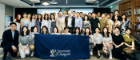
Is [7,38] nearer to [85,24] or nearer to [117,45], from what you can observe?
[85,24]

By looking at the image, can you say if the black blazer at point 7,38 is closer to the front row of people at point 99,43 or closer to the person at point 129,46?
the front row of people at point 99,43

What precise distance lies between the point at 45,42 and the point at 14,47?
0.95 meters

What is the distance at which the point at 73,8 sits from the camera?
29.8 ft

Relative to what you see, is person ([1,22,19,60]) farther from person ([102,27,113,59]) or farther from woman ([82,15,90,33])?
person ([102,27,113,59])

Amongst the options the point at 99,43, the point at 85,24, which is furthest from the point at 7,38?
the point at 99,43

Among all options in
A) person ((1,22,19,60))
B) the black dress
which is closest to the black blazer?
person ((1,22,19,60))

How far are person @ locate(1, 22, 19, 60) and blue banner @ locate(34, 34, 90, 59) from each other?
862 millimetres

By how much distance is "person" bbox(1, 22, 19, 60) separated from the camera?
2.81 meters

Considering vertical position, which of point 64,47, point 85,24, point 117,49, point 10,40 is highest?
point 85,24

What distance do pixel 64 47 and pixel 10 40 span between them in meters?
1.73

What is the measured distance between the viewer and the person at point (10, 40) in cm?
281

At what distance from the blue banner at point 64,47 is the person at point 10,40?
0.86m

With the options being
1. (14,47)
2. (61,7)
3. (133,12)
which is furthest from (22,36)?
(61,7)

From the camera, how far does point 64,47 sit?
110 inches
